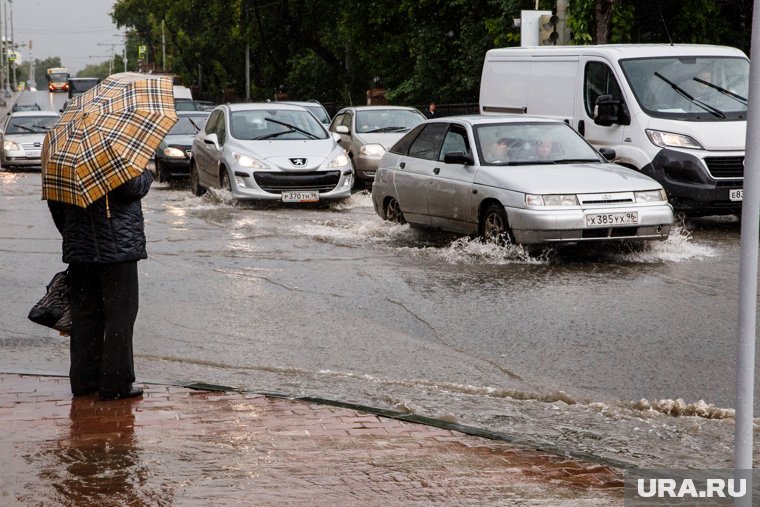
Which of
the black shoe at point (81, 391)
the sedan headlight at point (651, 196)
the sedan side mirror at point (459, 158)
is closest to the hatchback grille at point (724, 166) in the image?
the sedan headlight at point (651, 196)

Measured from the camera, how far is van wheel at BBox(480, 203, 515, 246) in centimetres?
1251

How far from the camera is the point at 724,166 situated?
14.8 m

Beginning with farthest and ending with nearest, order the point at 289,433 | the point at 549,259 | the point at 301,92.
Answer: the point at 301,92 < the point at 549,259 < the point at 289,433

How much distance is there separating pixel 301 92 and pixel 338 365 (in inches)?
2236

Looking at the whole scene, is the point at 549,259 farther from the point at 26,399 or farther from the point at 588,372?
the point at 26,399

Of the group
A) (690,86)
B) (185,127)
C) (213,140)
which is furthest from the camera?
(185,127)

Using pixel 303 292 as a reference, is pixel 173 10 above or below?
above

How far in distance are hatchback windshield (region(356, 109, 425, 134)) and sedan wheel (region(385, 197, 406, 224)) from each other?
28.3 ft

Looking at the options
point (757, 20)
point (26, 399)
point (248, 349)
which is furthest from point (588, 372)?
point (757, 20)

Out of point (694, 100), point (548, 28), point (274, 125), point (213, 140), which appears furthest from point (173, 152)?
point (694, 100)

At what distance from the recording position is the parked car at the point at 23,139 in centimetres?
3072

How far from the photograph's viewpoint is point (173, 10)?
80188mm

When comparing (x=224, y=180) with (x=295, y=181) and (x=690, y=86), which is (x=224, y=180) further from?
(x=690, y=86)

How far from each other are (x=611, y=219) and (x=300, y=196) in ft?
24.8
